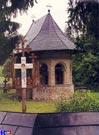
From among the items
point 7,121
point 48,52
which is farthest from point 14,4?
point 7,121

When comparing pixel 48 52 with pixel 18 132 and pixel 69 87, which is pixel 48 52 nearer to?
pixel 69 87

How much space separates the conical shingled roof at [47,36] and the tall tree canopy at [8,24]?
13.4 inches

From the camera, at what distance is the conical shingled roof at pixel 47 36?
7.51m

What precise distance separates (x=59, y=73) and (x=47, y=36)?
924mm

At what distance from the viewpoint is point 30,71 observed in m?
7.05

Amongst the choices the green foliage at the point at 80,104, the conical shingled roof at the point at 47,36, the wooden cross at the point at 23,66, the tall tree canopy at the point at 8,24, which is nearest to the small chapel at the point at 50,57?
the conical shingled roof at the point at 47,36

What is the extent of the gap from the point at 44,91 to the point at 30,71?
83 centimetres

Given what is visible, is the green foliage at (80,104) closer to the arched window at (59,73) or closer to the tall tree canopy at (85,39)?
the tall tree canopy at (85,39)

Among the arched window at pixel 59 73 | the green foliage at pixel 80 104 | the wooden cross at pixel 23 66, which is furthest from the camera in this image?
the arched window at pixel 59 73

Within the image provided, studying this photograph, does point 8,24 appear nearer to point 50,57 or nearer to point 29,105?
point 50,57

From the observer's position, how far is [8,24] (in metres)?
7.46

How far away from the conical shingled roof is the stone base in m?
0.89

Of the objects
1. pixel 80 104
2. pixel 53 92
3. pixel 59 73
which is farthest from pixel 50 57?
pixel 80 104

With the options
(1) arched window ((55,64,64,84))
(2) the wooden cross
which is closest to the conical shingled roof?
(1) arched window ((55,64,64,84))
